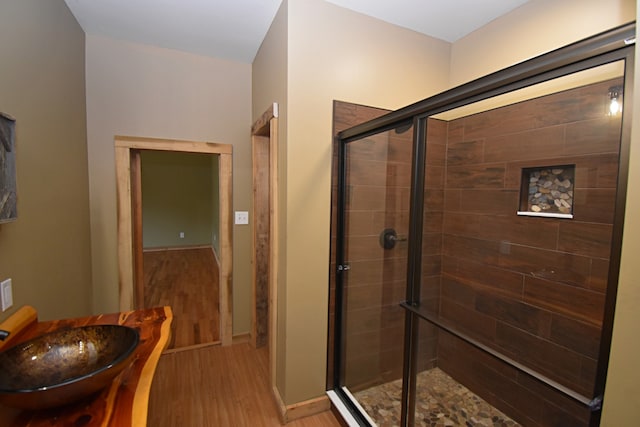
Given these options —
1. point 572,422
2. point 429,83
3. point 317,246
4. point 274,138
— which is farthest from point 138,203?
point 572,422

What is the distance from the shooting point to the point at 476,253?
2.14 metres

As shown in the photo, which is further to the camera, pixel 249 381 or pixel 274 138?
pixel 249 381

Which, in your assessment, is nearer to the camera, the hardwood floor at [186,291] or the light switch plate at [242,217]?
the light switch plate at [242,217]

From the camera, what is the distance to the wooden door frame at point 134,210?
2258 mm

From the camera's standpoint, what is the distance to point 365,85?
1899mm

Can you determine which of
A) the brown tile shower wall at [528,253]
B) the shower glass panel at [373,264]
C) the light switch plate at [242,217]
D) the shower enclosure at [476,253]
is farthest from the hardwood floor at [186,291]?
the brown tile shower wall at [528,253]

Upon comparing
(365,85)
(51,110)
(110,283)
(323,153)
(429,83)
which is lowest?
(110,283)

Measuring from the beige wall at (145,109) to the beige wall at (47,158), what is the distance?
0.11 meters

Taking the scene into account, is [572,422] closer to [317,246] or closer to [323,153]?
[317,246]

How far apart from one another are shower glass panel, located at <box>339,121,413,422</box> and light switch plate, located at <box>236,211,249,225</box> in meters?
1.16

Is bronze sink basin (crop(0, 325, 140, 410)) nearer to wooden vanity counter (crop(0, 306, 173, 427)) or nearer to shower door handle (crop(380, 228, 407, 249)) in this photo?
wooden vanity counter (crop(0, 306, 173, 427))

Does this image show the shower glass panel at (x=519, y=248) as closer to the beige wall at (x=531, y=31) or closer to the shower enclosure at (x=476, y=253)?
the shower enclosure at (x=476, y=253)

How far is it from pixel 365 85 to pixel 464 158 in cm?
98

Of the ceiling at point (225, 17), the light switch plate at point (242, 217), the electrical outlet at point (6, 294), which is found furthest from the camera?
the light switch plate at point (242, 217)
